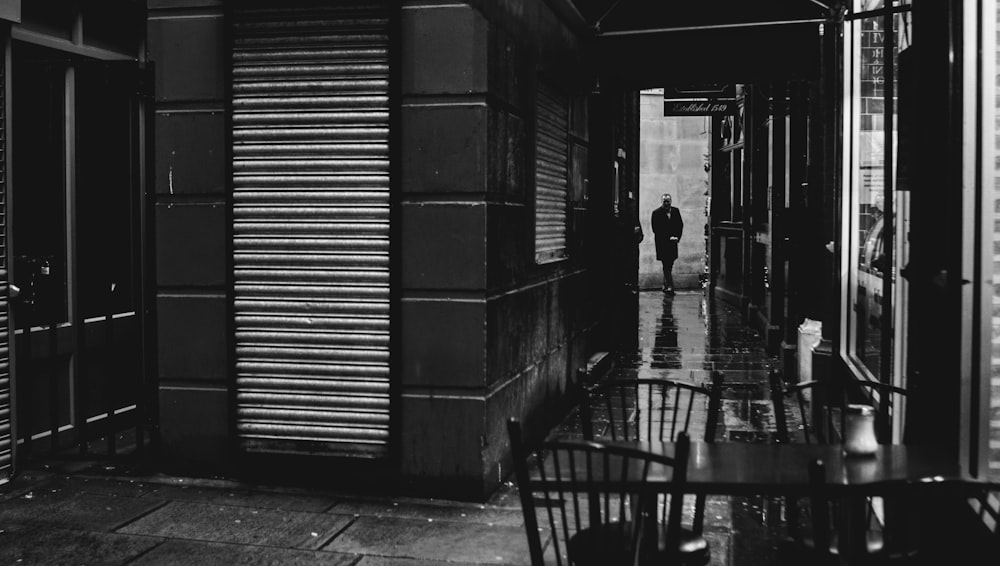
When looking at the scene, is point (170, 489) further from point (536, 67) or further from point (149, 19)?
point (536, 67)

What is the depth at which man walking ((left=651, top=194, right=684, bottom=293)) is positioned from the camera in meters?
20.8

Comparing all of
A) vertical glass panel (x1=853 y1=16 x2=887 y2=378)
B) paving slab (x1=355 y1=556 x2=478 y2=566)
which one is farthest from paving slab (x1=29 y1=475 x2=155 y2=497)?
vertical glass panel (x1=853 y1=16 x2=887 y2=378)

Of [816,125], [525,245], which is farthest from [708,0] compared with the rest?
[525,245]

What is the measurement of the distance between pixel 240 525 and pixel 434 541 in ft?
3.64

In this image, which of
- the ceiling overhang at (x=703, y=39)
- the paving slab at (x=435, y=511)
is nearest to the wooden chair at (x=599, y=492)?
the paving slab at (x=435, y=511)

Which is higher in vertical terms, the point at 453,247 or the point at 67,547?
the point at 453,247

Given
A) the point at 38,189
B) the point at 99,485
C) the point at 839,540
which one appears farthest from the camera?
the point at 38,189

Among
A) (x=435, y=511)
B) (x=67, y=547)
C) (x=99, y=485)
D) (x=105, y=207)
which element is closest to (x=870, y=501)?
(x=435, y=511)

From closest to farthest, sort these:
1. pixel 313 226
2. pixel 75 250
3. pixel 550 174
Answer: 1. pixel 313 226
2. pixel 75 250
3. pixel 550 174

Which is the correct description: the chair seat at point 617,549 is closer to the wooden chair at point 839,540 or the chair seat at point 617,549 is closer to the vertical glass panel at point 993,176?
the wooden chair at point 839,540

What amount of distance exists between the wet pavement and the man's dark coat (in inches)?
593

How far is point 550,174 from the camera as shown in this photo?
796 cm

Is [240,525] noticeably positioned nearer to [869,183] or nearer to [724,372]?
[869,183]

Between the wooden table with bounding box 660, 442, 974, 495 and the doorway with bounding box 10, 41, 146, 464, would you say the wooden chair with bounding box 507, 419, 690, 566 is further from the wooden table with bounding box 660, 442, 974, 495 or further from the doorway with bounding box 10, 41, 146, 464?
the doorway with bounding box 10, 41, 146, 464
